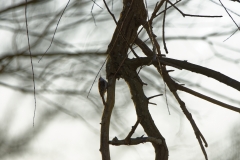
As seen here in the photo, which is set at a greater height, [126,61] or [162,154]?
[126,61]

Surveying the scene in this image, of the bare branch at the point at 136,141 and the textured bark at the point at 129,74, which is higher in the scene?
the textured bark at the point at 129,74

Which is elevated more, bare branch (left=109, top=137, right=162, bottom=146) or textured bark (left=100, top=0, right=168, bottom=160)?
textured bark (left=100, top=0, right=168, bottom=160)

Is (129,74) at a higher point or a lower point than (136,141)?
higher

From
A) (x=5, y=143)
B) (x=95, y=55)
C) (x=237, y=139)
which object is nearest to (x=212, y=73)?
(x=95, y=55)

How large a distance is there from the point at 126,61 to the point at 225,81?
13.9 inches

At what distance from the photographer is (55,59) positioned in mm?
5559

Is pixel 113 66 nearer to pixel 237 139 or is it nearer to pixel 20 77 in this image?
pixel 20 77

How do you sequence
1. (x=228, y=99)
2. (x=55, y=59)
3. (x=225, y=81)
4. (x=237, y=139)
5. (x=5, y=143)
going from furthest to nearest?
(x=237, y=139)
(x=5, y=143)
(x=55, y=59)
(x=228, y=99)
(x=225, y=81)

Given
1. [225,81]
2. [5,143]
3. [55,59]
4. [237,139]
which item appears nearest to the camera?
[225,81]

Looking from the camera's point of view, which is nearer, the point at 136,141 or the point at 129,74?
the point at 136,141

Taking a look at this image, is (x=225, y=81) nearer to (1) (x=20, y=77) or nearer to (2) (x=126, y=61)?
(2) (x=126, y=61)

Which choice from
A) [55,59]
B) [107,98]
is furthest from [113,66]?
[55,59]

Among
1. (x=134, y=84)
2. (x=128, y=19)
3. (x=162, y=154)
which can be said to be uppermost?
(x=128, y=19)

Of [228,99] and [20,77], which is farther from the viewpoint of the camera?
[20,77]
